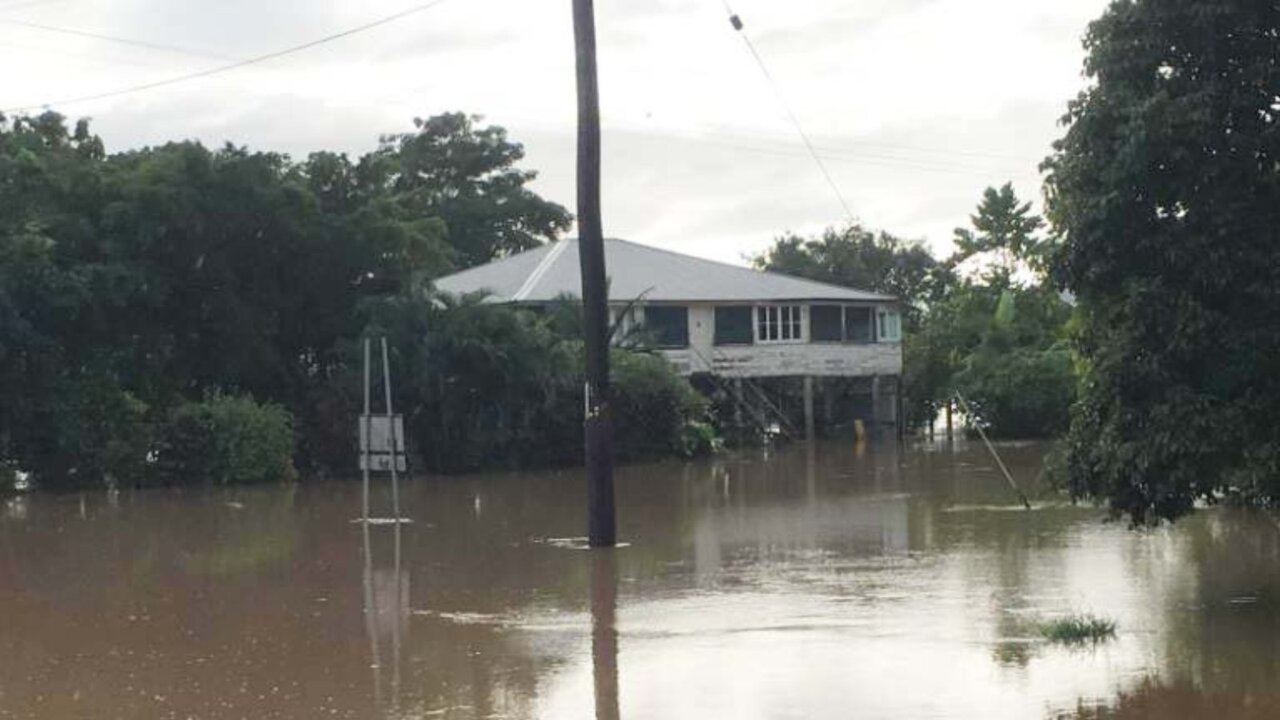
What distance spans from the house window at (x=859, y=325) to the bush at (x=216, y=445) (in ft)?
76.4

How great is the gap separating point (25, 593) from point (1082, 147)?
11.4 metres

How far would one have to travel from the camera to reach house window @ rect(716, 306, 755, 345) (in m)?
54.2

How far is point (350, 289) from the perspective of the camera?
1660 inches

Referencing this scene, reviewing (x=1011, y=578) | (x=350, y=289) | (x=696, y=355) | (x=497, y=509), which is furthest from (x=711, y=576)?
Result: (x=696, y=355)

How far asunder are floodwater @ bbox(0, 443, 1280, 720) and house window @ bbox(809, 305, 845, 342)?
26.7 m

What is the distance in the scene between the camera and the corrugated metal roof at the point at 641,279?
52.3m

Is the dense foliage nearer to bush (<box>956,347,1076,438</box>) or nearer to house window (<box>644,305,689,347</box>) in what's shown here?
house window (<box>644,305,689,347</box>)

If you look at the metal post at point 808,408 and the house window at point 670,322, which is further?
the metal post at point 808,408

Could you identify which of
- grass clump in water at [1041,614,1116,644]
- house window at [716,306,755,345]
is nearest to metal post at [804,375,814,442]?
house window at [716,306,755,345]

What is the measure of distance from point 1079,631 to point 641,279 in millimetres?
40645

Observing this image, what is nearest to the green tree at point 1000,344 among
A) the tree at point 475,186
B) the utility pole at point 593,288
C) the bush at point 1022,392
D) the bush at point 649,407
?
the bush at point 1022,392

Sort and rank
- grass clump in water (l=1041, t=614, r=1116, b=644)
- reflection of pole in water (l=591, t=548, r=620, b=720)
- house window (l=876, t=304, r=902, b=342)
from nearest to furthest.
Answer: reflection of pole in water (l=591, t=548, r=620, b=720) < grass clump in water (l=1041, t=614, r=1116, b=644) < house window (l=876, t=304, r=902, b=342)

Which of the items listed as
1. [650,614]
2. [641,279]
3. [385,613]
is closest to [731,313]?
[641,279]

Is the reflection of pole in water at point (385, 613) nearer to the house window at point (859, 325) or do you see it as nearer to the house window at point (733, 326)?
the house window at point (733, 326)
